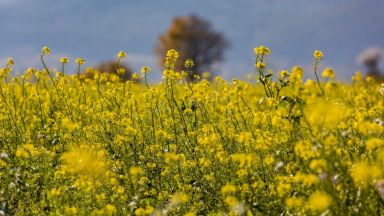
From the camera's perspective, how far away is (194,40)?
169 feet

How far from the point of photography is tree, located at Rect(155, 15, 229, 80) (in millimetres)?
49600

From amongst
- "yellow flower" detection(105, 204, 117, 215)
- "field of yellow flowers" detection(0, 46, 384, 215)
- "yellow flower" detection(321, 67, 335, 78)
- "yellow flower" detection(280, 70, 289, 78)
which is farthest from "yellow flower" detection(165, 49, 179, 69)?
"yellow flower" detection(321, 67, 335, 78)

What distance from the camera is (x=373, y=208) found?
16.8 ft

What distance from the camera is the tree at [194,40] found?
49.6m

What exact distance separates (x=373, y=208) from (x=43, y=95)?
7805mm

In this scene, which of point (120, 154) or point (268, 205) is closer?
point (268, 205)

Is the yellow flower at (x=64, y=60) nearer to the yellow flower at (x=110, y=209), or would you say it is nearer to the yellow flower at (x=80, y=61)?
the yellow flower at (x=80, y=61)

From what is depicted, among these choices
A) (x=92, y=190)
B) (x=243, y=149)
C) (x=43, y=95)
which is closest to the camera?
(x=92, y=190)

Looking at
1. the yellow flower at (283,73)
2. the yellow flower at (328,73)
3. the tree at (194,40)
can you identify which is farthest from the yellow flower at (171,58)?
the tree at (194,40)

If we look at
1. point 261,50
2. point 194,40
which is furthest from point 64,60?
point 194,40

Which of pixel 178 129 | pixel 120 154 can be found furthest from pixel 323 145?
pixel 178 129

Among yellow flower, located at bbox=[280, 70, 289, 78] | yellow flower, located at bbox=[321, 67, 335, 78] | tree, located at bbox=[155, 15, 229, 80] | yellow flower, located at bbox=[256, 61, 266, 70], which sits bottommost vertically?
yellow flower, located at bbox=[321, 67, 335, 78]

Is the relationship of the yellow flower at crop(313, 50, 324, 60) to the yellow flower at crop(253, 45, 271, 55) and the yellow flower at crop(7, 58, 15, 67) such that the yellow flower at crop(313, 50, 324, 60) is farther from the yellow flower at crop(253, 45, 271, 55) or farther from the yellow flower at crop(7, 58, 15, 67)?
the yellow flower at crop(7, 58, 15, 67)

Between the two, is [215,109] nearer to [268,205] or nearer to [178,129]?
[178,129]
